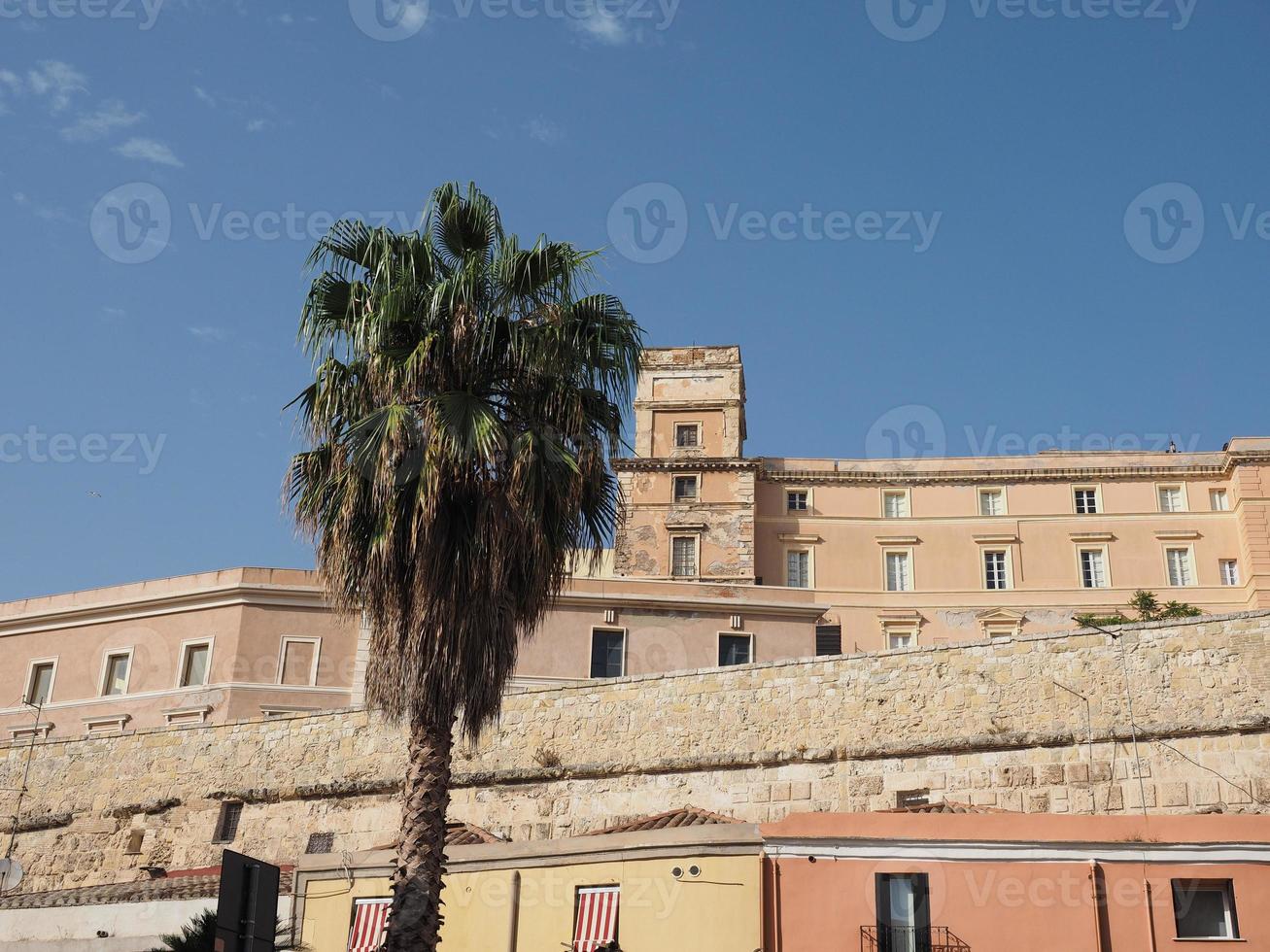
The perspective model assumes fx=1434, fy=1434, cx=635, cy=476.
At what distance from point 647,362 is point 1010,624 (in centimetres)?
1529

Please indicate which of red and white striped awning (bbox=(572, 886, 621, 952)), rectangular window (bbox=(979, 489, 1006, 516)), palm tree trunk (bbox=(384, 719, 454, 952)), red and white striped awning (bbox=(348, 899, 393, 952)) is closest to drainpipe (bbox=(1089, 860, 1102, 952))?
red and white striped awning (bbox=(572, 886, 621, 952))

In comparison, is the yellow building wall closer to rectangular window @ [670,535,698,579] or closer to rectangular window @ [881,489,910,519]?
rectangular window @ [670,535,698,579]

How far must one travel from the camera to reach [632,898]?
16828mm

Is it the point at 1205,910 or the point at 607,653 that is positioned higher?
the point at 607,653

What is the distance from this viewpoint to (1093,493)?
153 ft

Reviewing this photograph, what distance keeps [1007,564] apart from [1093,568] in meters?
2.67

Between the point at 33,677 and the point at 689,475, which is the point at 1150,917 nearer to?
the point at 33,677

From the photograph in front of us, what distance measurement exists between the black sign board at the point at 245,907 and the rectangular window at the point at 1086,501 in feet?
137

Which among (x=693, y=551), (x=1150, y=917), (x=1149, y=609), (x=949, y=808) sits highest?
(x=693, y=551)

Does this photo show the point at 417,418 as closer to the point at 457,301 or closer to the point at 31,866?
the point at 457,301

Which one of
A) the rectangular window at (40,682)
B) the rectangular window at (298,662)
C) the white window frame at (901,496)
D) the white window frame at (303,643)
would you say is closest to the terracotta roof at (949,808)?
the white window frame at (303,643)

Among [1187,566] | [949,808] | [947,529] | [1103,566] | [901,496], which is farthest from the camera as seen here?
[901,496]

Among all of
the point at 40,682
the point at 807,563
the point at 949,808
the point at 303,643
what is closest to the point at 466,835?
the point at 949,808

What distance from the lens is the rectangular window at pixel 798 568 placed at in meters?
46.7
